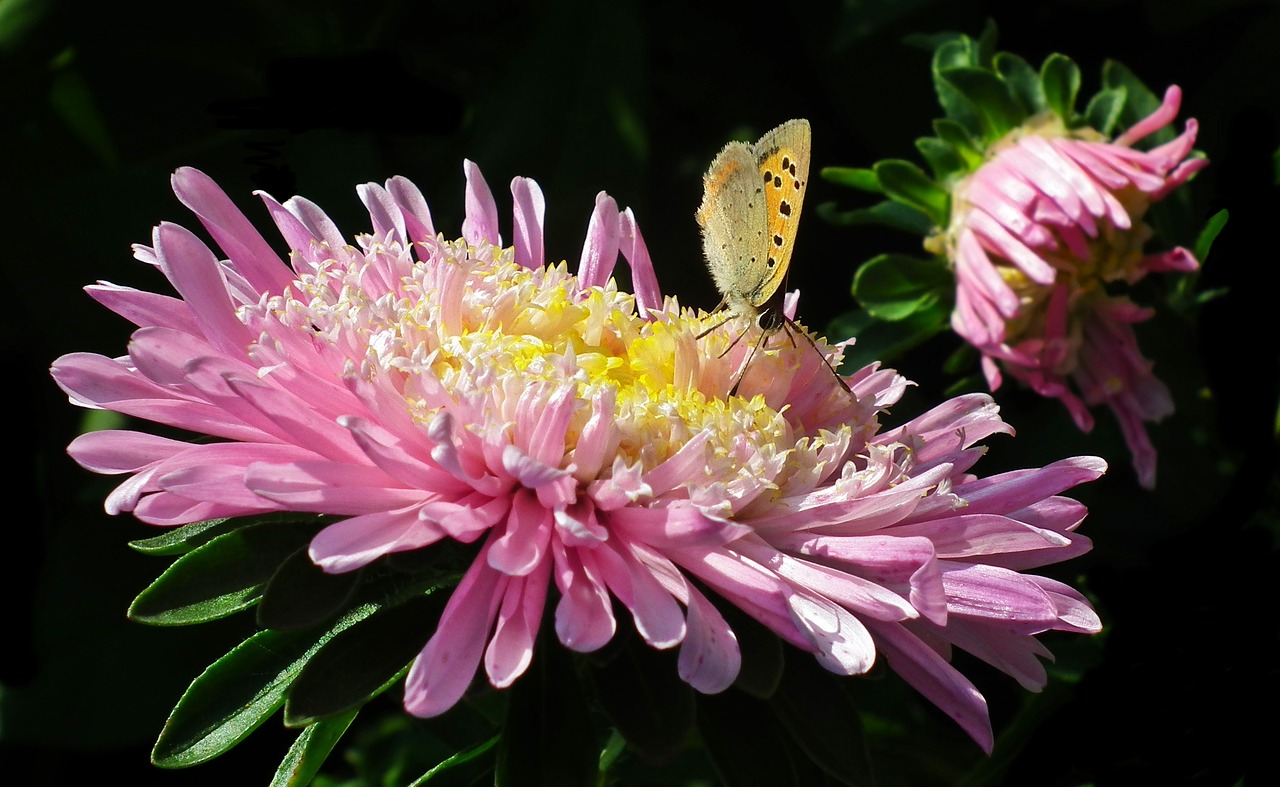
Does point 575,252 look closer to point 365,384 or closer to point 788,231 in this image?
point 788,231

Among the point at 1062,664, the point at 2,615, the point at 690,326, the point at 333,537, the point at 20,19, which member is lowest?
the point at 1062,664

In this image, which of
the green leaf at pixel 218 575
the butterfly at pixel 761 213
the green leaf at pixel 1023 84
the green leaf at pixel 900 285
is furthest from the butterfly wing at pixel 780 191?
the green leaf at pixel 1023 84

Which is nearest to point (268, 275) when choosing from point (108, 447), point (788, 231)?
point (108, 447)

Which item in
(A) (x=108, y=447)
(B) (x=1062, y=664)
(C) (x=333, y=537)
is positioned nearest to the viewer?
(C) (x=333, y=537)

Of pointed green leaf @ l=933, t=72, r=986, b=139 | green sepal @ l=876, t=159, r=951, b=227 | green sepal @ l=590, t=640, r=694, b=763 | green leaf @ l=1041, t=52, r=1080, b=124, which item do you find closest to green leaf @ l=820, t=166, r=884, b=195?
green sepal @ l=876, t=159, r=951, b=227

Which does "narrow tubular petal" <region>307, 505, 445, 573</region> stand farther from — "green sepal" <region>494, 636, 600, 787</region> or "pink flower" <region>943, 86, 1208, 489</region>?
"pink flower" <region>943, 86, 1208, 489</region>

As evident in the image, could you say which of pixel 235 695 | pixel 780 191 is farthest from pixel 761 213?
pixel 235 695
